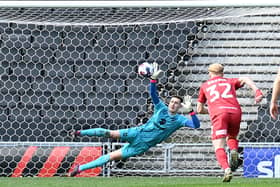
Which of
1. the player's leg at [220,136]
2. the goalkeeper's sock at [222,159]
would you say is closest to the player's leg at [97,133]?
the player's leg at [220,136]

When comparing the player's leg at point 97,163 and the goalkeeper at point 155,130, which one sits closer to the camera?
the player's leg at point 97,163

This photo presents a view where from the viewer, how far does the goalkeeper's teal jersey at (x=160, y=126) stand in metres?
9.23

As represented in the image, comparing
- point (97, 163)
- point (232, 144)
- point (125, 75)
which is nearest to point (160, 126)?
point (97, 163)

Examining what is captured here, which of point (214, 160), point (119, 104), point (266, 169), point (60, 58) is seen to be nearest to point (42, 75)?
point (60, 58)

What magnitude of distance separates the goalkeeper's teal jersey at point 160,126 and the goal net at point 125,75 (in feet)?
4.86

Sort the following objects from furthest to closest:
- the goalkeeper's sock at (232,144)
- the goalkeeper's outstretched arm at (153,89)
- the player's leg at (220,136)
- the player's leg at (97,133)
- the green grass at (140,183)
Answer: the player's leg at (97,133)
the goalkeeper's outstretched arm at (153,89)
the goalkeeper's sock at (232,144)
the player's leg at (220,136)
the green grass at (140,183)

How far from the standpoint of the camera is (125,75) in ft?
39.6

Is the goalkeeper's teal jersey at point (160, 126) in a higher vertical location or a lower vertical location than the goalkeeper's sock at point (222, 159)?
lower

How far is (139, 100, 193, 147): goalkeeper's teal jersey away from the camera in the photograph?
9234mm

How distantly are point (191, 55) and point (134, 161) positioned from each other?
1.94 m

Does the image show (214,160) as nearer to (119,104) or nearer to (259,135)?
(259,135)

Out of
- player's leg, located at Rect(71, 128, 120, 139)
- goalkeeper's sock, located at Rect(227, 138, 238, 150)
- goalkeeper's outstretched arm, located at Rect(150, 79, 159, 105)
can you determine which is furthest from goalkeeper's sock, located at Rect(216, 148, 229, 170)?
player's leg, located at Rect(71, 128, 120, 139)

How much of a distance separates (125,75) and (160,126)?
113 inches

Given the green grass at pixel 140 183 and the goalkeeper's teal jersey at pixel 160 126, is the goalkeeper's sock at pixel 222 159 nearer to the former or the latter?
the green grass at pixel 140 183
